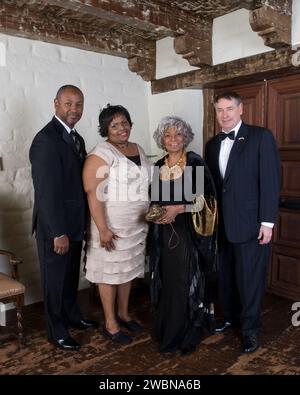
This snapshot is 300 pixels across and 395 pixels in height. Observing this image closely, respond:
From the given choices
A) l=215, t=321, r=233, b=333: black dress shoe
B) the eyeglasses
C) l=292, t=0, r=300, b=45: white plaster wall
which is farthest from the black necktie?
l=292, t=0, r=300, b=45: white plaster wall

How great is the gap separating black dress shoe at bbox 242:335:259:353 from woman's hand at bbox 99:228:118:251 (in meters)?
1.04

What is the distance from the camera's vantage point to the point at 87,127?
141 inches

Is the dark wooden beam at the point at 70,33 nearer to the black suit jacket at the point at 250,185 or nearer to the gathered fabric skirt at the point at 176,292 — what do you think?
the black suit jacket at the point at 250,185

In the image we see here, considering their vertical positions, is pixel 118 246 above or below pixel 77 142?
below

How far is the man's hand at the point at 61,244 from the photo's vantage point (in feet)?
7.68

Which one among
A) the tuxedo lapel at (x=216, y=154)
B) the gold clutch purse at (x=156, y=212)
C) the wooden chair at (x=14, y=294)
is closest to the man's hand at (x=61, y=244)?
the wooden chair at (x=14, y=294)

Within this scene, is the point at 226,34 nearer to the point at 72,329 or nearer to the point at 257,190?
the point at 257,190

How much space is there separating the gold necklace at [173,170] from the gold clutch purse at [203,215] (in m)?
0.20

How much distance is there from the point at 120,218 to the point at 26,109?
1.38 m

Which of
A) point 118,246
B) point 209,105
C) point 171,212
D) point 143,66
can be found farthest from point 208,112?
point 118,246

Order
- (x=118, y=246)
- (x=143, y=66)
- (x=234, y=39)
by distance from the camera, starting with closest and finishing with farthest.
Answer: (x=118, y=246), (x=234, y=39), (x=143, y=66)

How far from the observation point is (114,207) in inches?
96.8

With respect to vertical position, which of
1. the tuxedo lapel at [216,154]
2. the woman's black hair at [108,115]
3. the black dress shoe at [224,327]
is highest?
the woman's black hair at [108,115]

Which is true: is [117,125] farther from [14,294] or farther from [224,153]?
[14,294]
